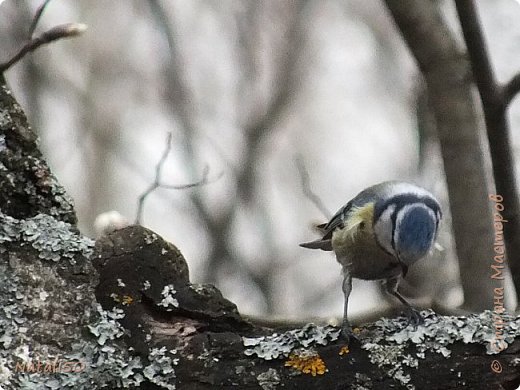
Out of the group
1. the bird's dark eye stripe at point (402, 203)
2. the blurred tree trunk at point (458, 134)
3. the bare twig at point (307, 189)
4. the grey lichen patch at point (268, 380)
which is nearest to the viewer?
the grey lichen patch at point (268, 380)

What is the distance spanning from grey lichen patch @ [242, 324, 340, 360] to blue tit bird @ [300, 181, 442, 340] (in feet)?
0.14

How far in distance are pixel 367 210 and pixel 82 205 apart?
19.7 inches

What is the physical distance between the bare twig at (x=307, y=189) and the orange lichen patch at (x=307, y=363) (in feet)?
1.04

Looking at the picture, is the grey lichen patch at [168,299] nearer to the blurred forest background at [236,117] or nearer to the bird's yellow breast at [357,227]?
the bird's yellow breast at [357,227]

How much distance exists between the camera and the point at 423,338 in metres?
0.61

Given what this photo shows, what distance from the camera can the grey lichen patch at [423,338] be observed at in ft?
1.95

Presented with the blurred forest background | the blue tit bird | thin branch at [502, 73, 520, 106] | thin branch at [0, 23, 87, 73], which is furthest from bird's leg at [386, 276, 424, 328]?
thin branch at [0, 23, 87, 73]

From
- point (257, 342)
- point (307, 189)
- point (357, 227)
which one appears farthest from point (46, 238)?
point (307, 189)

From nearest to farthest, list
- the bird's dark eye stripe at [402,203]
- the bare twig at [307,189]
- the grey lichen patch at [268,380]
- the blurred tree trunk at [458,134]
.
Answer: the grey lichen patch at [268,380] < the bird's dark eye stripe at [402,203] < the blurred tree trunk at [458,134] < the bare twig at [307,189]

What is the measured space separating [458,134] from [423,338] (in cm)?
38

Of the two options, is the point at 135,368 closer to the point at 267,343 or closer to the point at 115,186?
the point at 267,343

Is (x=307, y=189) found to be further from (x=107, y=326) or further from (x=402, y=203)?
(x=107, y=326)

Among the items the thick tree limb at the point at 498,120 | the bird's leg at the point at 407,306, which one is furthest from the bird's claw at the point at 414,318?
the thick tree limb at the point at 498,120

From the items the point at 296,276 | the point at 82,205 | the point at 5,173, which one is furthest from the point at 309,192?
the point at 5,173
